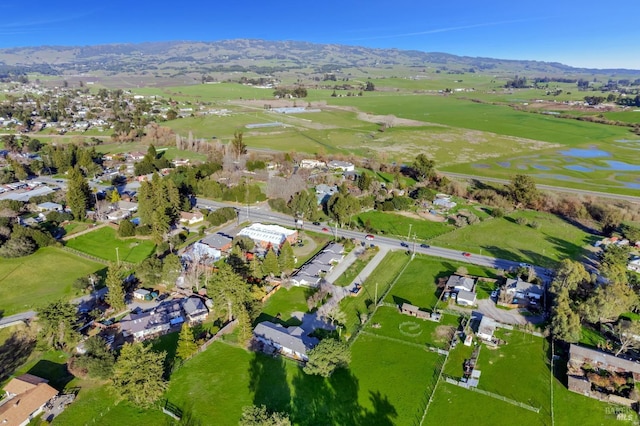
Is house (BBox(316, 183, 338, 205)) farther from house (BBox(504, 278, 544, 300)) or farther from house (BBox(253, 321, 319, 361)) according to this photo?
house (BBox(253, 321, 319, 361))

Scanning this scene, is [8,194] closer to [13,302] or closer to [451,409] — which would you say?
[13,302]

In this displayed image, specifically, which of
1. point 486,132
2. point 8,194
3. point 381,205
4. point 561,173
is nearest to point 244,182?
point 381,205

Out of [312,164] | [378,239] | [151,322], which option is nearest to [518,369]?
[378,239]

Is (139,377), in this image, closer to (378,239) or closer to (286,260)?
(286,260)

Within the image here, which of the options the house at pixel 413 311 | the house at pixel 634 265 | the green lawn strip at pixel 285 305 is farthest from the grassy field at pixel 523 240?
the green lawn strip at pixel 285 305

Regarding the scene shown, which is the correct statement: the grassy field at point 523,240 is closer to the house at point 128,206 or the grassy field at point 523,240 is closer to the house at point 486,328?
the house at point 486,328

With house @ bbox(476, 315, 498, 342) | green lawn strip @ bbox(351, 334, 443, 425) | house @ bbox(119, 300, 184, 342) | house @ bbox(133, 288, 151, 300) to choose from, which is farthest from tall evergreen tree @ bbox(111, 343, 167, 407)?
house @ bbox(476, 315, 498, 342)
